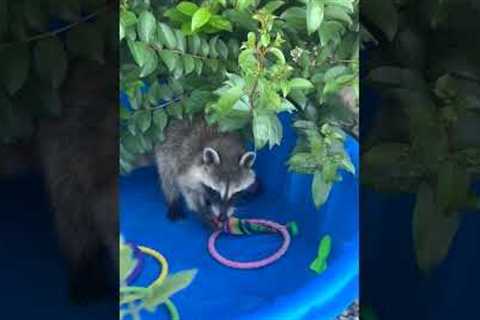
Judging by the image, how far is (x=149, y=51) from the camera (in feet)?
5.59

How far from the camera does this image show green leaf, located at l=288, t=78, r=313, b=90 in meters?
1.73

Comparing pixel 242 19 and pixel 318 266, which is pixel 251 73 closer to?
pixel 242 19

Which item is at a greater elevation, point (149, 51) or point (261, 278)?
point (149, 51)

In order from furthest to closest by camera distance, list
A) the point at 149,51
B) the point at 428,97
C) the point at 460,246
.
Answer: the point at 460,246
the point at 428,97
the point at 149,51

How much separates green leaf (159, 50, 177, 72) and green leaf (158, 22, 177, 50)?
0.05 feet

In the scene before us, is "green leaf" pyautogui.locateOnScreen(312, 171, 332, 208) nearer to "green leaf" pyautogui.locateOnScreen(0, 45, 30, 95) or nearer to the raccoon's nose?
the raccoon's nose

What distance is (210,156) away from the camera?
182cm

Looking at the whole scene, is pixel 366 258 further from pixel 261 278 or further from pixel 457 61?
pixel 261 278

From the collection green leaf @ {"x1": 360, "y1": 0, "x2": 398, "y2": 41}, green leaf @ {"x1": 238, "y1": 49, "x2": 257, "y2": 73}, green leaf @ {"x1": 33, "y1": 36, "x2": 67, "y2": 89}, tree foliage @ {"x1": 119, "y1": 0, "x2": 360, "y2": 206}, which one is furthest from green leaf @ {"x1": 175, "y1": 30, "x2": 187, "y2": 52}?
green leaf @ {"x1": 360, "y1": 0, "x2": 398, "y2": 41}

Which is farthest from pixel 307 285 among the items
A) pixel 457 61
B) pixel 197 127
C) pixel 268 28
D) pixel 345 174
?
pixel 457 61

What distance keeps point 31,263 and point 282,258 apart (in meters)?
0.87

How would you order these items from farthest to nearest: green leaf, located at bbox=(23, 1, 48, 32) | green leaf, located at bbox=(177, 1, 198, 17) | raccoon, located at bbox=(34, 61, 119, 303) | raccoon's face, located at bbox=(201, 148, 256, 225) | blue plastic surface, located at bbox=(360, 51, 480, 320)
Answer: blue plastic surface, located at bbox=(360, 51, 480, 320), raccoon, located at bbox=(34, 61, 119, 303), green leaf, located at bbox=(23, 1, 48, 32), raccoon's face, located at bbox=(201, 148, 256, 225), green leaf, located at bbox=(177, 1, 198, 17)

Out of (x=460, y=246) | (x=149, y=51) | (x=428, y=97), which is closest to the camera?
(x=149, y=51)

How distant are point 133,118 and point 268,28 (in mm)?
302
